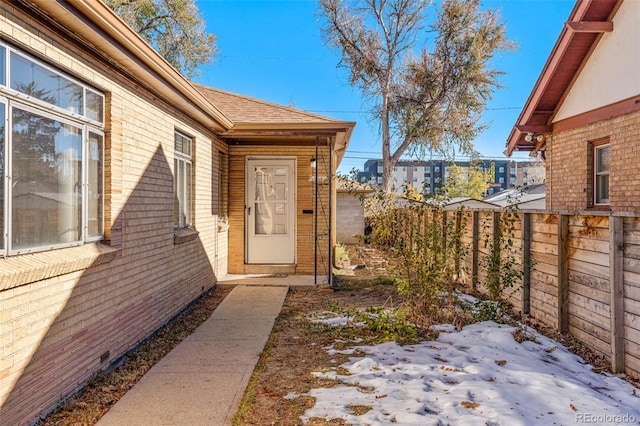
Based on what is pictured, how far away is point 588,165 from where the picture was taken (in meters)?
7.55

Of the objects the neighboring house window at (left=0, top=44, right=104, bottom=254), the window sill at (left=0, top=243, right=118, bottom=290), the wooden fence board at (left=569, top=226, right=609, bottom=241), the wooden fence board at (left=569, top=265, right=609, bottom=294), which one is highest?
the neighboring house window at (left=0, top=44, right=104, bottom=254)

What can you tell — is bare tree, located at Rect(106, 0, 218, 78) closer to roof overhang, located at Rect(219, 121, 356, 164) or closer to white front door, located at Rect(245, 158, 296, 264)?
white front door, located at Rect(245, 158, 296, 264)

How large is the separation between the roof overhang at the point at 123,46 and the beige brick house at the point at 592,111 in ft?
20.5

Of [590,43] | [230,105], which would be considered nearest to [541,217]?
[590,43]

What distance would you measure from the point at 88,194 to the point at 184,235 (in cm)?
226

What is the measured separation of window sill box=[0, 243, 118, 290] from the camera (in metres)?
2.78

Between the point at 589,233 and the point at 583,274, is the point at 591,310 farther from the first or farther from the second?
the point at 589,233

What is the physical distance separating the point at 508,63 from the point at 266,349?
61.9ft

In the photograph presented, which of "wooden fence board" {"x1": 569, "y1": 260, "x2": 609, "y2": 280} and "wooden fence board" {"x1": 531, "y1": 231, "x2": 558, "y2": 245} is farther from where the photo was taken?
"wooden fence board" {"x1": 531, "y1": 231, "x2": 558, "y2": 245}

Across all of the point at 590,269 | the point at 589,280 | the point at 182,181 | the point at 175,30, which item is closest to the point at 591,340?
the point at 589,280

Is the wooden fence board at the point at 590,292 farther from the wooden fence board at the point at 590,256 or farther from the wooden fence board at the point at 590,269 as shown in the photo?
the wooden fence board at the point at 590,256

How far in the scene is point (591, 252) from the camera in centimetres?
457

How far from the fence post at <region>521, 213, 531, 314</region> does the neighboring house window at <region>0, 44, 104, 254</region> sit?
17.1ft

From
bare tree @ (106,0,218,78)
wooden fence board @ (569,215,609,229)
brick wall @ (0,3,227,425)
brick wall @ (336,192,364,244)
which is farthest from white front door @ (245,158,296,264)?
bare tree @ (106,0,218,78)
